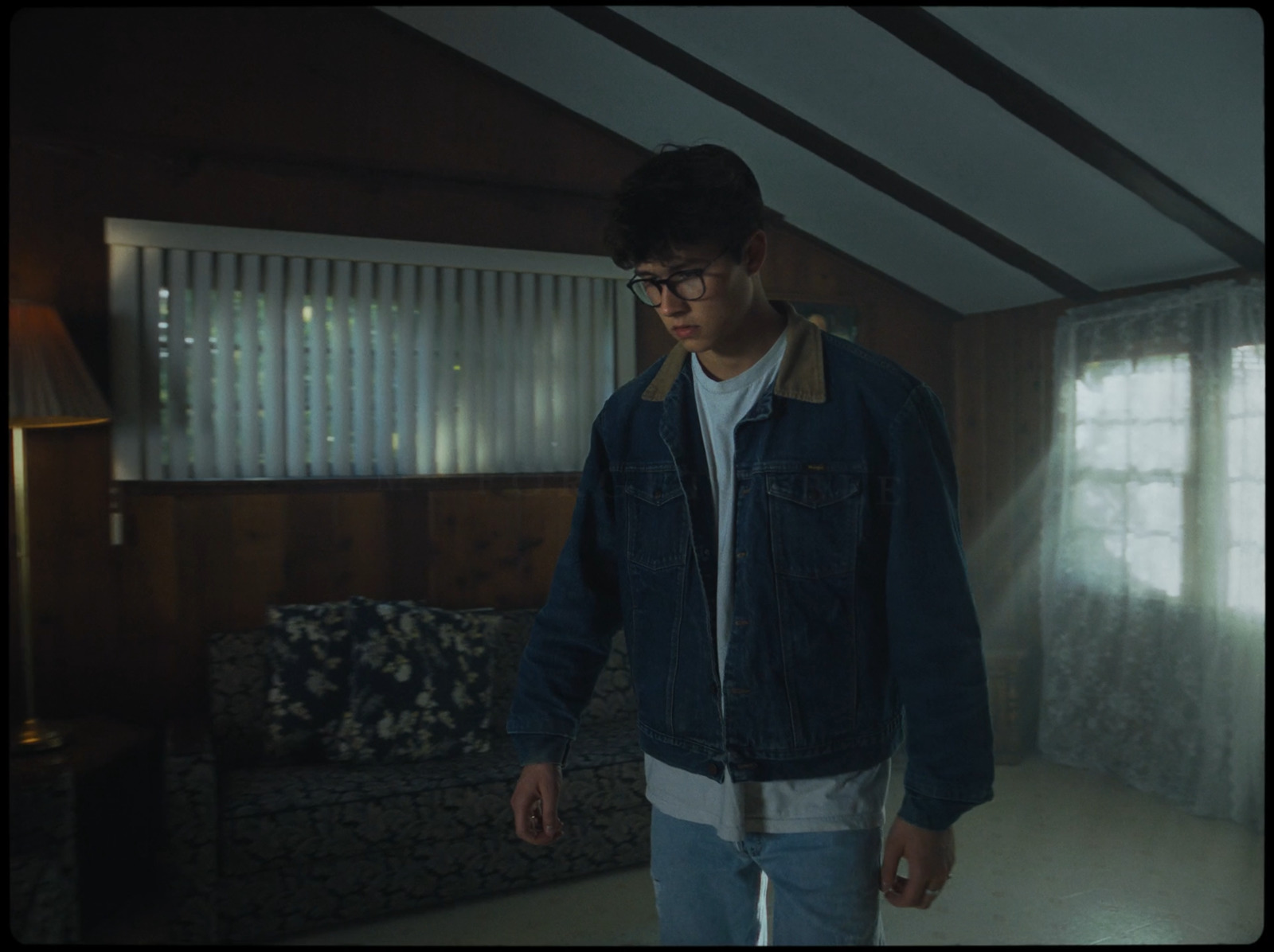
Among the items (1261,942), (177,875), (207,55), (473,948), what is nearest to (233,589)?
(177,875)

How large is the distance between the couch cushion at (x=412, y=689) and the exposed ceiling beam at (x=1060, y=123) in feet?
7.07

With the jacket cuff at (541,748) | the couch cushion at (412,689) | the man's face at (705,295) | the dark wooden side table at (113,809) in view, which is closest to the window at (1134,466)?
the couch cushion at (412,689)

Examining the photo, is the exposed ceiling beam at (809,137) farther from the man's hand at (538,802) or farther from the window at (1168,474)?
the man's hand at (538,802)

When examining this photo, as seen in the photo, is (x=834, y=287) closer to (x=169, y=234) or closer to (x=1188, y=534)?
(x=1188, y=534)

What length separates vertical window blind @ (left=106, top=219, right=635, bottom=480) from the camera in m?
2.96

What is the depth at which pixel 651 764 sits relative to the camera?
1194mm

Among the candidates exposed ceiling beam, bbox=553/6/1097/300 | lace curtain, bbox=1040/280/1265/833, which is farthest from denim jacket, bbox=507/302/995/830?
lace curtain, bbox=1040/280/1265/833

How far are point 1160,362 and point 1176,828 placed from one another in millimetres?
1718

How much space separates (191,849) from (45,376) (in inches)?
52.1

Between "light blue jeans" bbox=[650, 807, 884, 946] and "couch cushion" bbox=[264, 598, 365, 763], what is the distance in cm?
182

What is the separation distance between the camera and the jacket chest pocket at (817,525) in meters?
1.06

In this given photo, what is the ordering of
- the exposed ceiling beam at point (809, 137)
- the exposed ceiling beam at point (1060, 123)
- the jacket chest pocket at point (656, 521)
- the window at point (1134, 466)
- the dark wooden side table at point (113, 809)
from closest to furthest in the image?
1. the jacket chest pocket at point (656, 521)
2. the exposed ceiling beam at point (1060, 123)
3. the dark wooden side table at point (113, 809)
4. the exposed ceiling beam at point (809, 137)
5. the window at point (1134, 466)

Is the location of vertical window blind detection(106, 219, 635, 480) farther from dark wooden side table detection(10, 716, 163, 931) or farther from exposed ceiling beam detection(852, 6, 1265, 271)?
exposed ceiling beam detection(852, 6, 1265, 271)

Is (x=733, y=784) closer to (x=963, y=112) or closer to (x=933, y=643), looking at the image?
(x=933, y=643)
